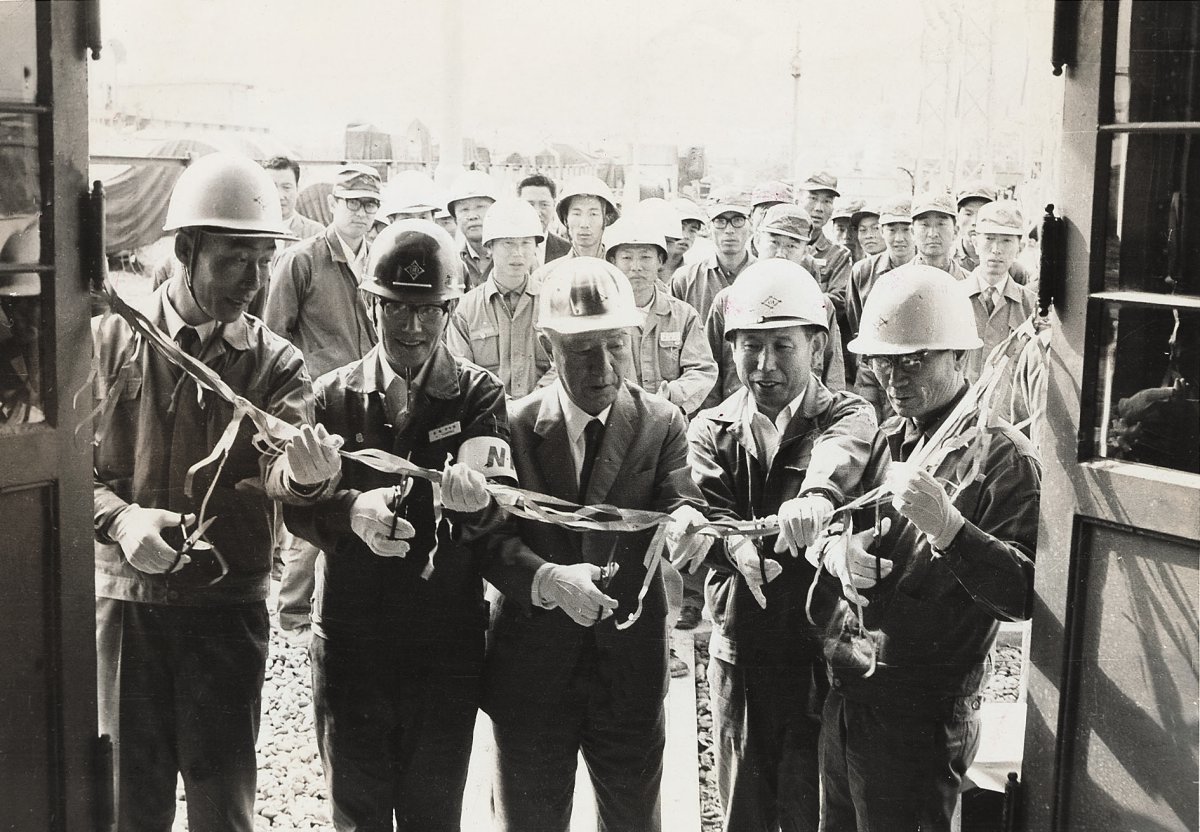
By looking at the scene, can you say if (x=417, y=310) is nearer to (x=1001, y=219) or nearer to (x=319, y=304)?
(x=319, y=304)

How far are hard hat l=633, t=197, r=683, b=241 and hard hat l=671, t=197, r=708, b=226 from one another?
0.01m

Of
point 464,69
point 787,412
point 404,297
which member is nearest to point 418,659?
point 404,297

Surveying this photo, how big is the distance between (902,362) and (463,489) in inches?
54.6

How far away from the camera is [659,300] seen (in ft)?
13.0

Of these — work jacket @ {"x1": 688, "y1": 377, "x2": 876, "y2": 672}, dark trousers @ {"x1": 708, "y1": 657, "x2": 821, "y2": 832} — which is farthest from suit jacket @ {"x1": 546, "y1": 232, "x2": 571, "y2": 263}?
dark trousers @ {"x1": 708, "y1": 657, "x2": 821, "y2": 832}

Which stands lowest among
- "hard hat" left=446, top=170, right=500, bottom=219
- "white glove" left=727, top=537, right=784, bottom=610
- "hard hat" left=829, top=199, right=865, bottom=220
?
"white glove" left=727, top=537, right=784, bottom=610

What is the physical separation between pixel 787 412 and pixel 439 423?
107 cm

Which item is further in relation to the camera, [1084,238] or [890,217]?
[890,217]

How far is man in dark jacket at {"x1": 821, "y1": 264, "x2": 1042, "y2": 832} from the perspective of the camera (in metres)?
3.73

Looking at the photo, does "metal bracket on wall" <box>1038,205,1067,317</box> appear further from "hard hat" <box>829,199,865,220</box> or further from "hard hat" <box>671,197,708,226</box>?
"hard hat" <box>671,197,708,226</box>

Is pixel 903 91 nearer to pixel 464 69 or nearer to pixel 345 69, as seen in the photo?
pixel 464 69

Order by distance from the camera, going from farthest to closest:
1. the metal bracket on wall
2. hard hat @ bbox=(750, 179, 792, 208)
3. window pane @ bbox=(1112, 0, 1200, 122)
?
hard hat @ bbox=(750, 179, 792, 208) → the metal bracket on wall → window pane @ bbox=(1112, 0, 1200, 122)

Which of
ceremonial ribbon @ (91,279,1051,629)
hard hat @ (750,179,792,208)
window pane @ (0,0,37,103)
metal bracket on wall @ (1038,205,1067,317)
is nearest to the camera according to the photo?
window pane @ (0,0,37,103)

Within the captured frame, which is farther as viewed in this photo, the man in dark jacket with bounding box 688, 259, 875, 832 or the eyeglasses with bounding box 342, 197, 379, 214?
the eyeglasses with bounding box 342, 197, 379, 214
